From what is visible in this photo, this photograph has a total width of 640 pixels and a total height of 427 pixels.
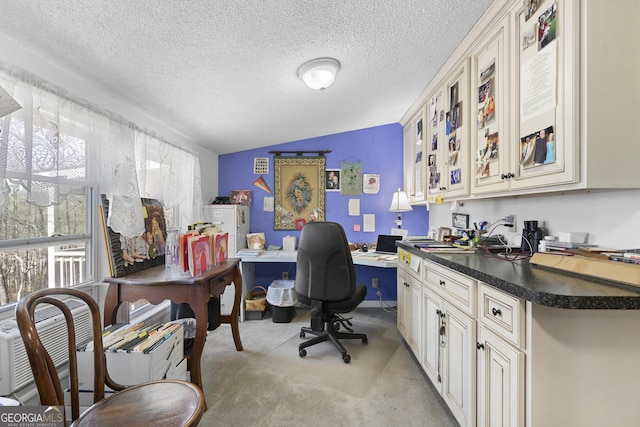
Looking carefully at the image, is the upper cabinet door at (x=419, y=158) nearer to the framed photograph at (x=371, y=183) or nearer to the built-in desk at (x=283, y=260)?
the framed photograph at (x=371, y=183)

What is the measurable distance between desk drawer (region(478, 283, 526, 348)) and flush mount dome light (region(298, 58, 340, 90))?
1559mm

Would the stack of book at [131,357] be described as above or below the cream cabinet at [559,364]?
below

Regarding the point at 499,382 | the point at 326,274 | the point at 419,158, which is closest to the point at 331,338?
the point at 326,274

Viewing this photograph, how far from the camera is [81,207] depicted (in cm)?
179

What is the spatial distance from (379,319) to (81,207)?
283cm

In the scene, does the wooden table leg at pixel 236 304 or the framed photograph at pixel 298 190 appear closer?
the wooden table leg at pixel 236 304

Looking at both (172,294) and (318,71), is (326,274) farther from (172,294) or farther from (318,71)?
(318,71)

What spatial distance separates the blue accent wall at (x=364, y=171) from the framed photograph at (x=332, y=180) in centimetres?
6

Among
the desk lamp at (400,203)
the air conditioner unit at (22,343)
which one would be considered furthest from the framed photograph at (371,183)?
the air conditioner unit at (22,343)

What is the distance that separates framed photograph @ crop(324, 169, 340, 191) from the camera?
3447mm

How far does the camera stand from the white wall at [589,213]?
1.17 metres

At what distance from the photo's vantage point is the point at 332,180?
136 inches

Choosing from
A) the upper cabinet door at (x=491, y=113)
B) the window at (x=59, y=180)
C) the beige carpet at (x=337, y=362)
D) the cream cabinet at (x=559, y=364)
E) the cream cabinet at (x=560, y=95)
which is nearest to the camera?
the cream cabinet at (x=559, y=364)

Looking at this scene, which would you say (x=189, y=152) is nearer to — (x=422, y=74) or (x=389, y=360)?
(x=422, y=74)
